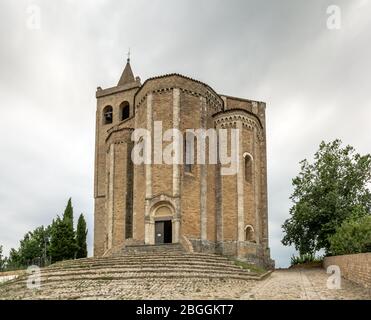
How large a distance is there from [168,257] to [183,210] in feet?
17.6

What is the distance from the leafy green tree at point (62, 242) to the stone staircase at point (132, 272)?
18078 millimetres

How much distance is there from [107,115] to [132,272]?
25.7 m

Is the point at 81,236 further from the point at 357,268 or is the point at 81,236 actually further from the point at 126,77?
the point at 357,268

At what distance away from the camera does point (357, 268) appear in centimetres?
1353

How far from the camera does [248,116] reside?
28047 mm

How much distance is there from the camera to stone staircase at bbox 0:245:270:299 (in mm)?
14577

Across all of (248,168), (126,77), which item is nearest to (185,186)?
(248,168)

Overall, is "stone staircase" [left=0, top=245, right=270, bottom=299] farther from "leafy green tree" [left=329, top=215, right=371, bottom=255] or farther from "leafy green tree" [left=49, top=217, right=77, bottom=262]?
"leafy green tree" [left=49, top=217, right=77, bottom=262]

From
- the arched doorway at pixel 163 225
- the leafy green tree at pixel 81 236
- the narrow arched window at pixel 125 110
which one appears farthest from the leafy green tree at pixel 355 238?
the leafy green tree at pixel 81 236

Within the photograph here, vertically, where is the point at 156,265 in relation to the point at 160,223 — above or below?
below

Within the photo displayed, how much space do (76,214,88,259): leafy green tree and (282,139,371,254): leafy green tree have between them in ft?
65.0

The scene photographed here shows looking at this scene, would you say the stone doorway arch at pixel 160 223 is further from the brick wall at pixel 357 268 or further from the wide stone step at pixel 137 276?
the brick wall at pixel 357 268
